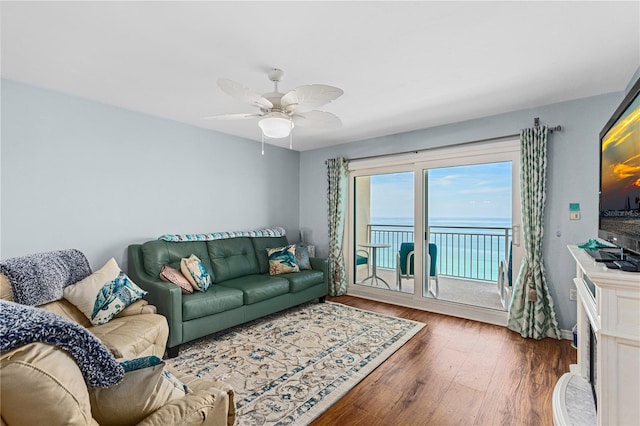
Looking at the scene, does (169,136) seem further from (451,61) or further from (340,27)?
(451,61)

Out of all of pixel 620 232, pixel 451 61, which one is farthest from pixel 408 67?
pixel 620 232

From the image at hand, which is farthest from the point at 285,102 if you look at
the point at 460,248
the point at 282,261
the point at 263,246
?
the point at 460,248

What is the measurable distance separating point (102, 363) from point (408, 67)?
254 cm

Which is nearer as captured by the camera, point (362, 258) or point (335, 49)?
point (335, 49)

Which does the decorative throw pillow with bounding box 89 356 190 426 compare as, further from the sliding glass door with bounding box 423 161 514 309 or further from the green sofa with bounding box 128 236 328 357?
the sliding glass door with bounding box 423 161 514 309

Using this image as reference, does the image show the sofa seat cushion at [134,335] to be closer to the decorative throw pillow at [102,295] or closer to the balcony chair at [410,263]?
the decorative throw pillow at [102,295]

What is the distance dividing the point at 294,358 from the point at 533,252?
2704 mm

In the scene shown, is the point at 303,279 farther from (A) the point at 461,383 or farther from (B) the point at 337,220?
(A) the point at 461,383

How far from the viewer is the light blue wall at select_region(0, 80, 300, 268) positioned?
2.65m

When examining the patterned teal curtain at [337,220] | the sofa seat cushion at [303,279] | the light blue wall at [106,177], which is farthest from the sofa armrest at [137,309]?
the patterned teal curtain at [337,220]

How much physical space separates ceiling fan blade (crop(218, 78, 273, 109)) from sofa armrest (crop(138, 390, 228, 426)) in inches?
67.7

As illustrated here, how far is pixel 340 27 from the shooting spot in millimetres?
1857

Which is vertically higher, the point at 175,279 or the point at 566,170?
the point at 566,170

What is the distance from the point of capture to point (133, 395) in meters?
1.01
